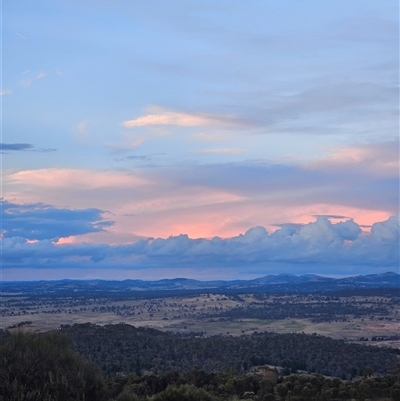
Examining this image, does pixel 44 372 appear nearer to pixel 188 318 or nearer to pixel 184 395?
pixel 184 395

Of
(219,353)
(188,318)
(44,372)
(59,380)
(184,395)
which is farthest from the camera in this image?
(188,318)

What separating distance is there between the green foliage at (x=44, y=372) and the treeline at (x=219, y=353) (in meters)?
23.1

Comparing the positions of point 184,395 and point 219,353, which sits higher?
point 184,395

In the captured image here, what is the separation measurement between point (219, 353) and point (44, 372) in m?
37.6

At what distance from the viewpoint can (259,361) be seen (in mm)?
52562

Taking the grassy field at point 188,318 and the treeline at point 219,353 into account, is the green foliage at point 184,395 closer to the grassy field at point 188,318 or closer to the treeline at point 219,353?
the treeline at point 219,353

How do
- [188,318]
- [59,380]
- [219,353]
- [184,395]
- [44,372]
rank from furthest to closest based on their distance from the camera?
[188,318], [219,353], [184,395], [44,372], [59,380]

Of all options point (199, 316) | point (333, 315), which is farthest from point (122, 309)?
point (333, 315)

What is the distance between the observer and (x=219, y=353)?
187 feet

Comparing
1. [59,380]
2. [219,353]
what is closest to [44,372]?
[59,380]

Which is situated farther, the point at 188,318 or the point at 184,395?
the point at 188,318

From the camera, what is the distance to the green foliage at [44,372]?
787 inches

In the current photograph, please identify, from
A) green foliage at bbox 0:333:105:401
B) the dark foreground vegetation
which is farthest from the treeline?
green foliage at bbox 0:333:105:401

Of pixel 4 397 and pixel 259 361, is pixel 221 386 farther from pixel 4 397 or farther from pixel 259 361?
pixel 259 361
